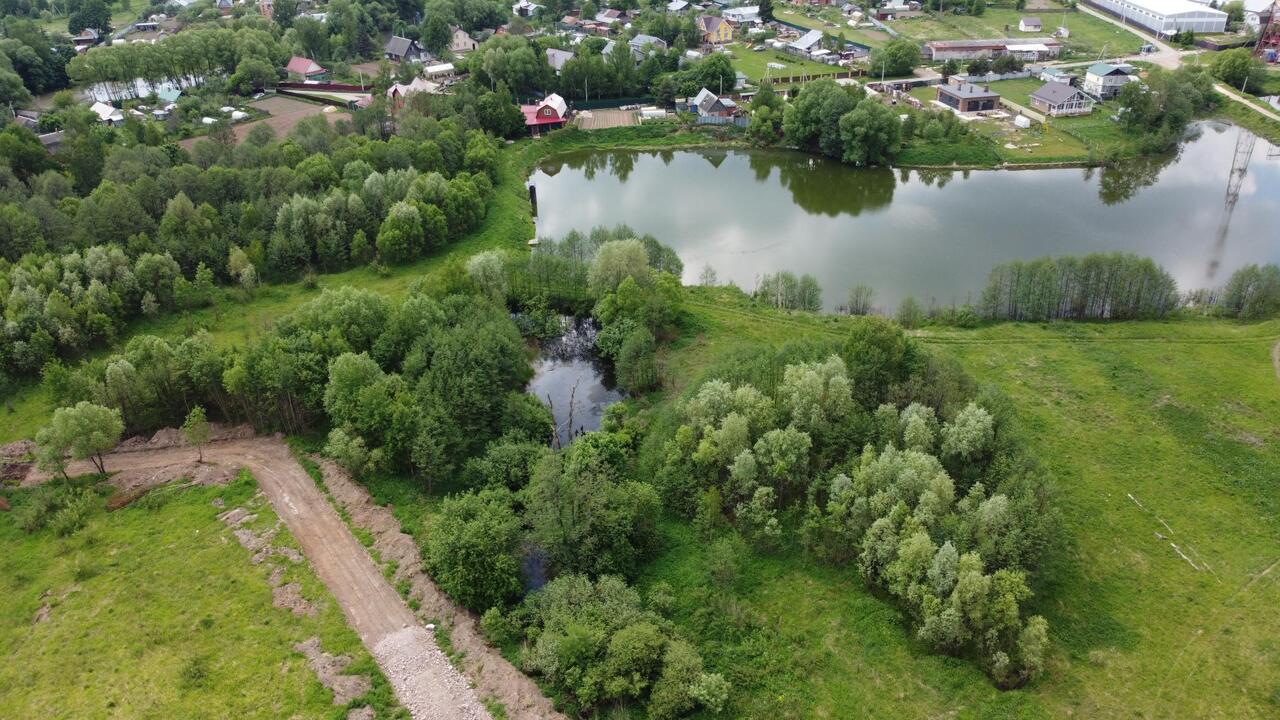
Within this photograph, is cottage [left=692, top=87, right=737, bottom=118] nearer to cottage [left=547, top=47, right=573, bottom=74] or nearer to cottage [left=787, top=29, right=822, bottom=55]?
cottage [left=547, top=47, right=573, bottom=74]

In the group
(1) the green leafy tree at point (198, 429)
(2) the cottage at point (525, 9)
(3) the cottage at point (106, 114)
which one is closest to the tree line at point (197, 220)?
(3) the cottage at point (106, 114)

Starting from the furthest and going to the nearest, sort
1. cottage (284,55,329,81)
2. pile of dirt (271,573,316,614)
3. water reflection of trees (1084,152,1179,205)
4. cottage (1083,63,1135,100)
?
cottage (284,55,329,81) → cottage (1083,63,1135,100) → water reflection of trees (1084,152,1179,205) → pile of dirt (271,573,316,614)

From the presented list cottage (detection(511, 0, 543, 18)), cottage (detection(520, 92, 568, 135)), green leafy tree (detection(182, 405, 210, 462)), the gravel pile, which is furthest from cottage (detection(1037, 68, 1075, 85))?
green leafy tree (detection(182, 405, 210, 462))

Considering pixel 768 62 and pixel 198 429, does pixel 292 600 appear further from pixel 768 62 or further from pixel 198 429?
pixel 768 62

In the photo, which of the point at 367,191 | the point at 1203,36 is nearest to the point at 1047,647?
the point at 367,191

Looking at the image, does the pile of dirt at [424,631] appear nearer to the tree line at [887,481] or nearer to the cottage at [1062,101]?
the tree line at [887,481]

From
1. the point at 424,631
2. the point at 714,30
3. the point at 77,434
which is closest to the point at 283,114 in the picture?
the point at 714,30
